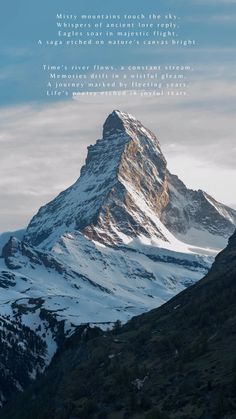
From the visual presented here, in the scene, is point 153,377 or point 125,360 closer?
point 153,377

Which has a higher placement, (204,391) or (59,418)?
(204,391)

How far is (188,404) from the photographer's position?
419 ft

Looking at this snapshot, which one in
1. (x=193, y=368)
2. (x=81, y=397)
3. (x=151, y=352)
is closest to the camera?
(x=193, y=368)

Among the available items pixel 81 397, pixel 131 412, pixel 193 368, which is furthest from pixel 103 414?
pixel 81 397

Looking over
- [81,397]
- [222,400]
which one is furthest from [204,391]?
[81,397]

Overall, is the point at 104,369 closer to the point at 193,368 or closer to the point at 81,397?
the point at 81,397

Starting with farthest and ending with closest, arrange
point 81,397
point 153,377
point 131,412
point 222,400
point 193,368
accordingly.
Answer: point 81,397, point 153,377, point 193,368, point 131,412, point 222,400

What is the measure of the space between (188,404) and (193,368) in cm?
2188

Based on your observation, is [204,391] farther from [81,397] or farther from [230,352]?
[81,397]

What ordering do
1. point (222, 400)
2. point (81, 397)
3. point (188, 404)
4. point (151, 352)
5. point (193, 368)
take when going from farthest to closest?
point (151, 352), point (81, 397), point (193, 368), point (188, 404), point (222, 400)

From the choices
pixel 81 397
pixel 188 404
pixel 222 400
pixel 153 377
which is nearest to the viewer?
pixel 222 400

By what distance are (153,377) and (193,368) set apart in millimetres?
14047

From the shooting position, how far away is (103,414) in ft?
476

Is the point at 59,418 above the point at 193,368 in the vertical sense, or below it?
below
